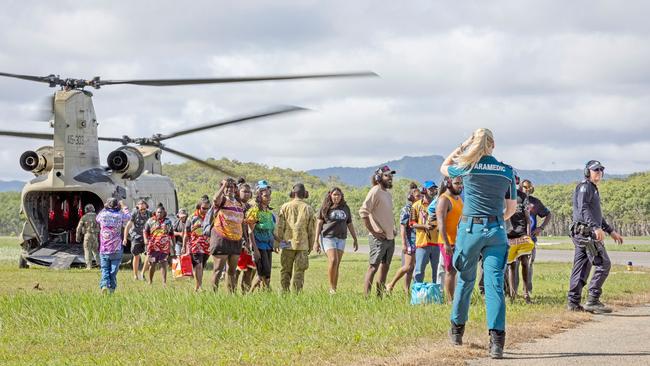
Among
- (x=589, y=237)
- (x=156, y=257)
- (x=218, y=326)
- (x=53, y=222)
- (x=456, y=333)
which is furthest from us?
(x=53, y=222)

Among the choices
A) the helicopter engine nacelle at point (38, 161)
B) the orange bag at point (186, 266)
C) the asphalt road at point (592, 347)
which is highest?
the helicopter engine nacelle at point (38, 161)

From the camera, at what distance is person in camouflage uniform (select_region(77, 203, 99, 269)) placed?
2333cm

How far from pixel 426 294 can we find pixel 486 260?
365 centimetres

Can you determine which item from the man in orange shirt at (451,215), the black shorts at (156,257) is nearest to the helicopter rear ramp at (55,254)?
the black shorts at (156,257)

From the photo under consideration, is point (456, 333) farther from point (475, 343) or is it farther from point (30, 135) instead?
point (30, 135)

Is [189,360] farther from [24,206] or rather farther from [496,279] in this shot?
[24,206]

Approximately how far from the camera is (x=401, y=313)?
10680 millimetres

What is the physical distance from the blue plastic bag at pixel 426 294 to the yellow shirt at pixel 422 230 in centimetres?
146

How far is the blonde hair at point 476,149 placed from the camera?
840 centimetres

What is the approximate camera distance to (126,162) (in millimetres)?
26453

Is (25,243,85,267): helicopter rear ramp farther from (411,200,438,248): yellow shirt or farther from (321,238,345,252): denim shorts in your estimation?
(411,200,438,248): yellow shirt

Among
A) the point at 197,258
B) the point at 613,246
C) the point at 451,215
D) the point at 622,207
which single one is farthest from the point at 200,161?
the point at 622,207

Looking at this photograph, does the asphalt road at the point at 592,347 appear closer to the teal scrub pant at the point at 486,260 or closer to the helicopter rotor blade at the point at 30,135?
the teal scrub pant at the point at 486,260

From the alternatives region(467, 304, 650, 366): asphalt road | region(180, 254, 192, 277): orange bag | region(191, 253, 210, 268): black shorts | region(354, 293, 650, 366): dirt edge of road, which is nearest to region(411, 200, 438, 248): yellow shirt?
region(354, 293, 650, 366): dirt edge of road
